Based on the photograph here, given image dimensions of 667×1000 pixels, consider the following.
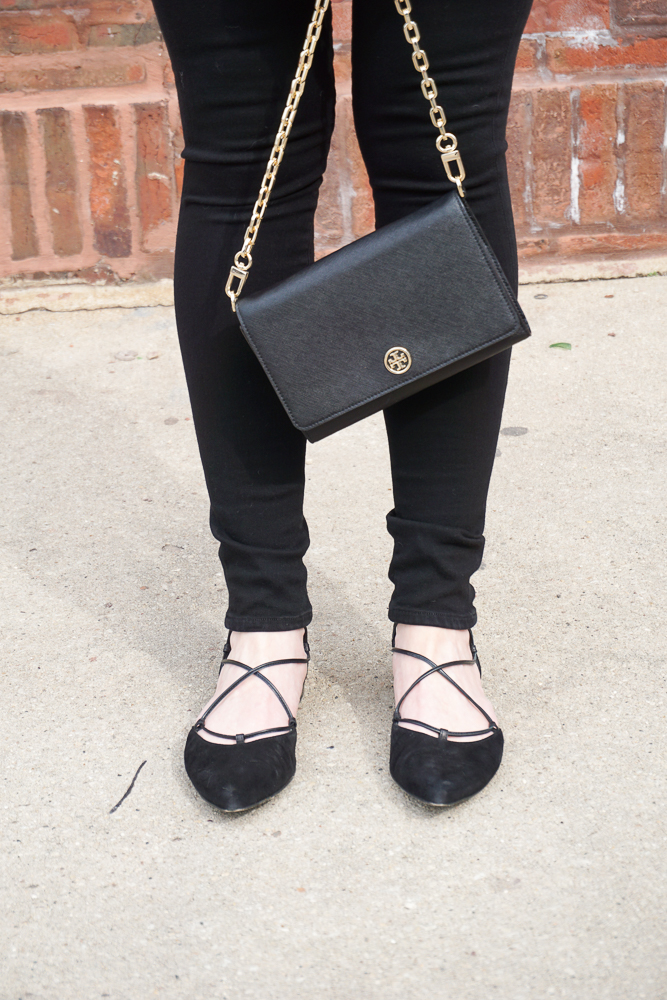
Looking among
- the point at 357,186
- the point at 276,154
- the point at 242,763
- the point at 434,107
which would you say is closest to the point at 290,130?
the point at 276,154

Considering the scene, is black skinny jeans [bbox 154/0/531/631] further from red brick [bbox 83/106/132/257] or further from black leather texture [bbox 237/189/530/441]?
red brick [bbox 83/106/132/257]

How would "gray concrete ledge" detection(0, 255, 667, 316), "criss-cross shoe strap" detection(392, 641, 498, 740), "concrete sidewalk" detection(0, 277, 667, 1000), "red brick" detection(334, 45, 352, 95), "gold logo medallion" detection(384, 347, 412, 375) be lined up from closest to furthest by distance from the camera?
"concrete sidewalk" detection(0, 277, 667, 1000), "gold logo medallion" detection(384, 347, 412, 375), "criss-cross shoe strap" detection(392, 641, 498, 740), "red brick" detection(334, 45, 352, 95), "gray concrete ledge" detection(0, 255, 667, 316)

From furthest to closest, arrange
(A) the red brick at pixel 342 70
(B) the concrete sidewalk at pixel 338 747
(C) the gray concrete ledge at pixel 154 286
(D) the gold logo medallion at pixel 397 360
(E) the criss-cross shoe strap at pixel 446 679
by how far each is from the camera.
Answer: (C) the gray concrete ledge at pixel 154 286 → (A) the red brick at pixel 342 70 → (E) the criss-cross shoe strap at pixel 446 679 → (D) the gold logo medallion at pixel 397 360 → (B) the concrete sidewalk at pixel 338 747

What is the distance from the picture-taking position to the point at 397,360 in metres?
0.99

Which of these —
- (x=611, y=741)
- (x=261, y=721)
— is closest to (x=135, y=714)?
(x=261, y=721)

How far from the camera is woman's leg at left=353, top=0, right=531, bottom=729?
3.09 ft

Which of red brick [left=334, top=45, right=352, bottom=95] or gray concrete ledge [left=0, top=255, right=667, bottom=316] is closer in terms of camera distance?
red brick [left=334, top=45, right=352, bottom=95]

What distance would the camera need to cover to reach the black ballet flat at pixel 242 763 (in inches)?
41.0

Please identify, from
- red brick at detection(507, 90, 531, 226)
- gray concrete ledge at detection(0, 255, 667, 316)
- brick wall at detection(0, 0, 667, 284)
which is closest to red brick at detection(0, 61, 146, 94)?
brick wall at detection(0, 0, 667, 284)

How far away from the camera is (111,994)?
2.82 ft

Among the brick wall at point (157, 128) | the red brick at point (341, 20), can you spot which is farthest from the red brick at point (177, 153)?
the red brick at point (341, 20)

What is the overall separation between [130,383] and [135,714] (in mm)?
1153

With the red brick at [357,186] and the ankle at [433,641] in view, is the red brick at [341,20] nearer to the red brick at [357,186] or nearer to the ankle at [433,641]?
the red brick at [357,186]

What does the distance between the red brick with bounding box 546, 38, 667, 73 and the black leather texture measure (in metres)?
1.83
